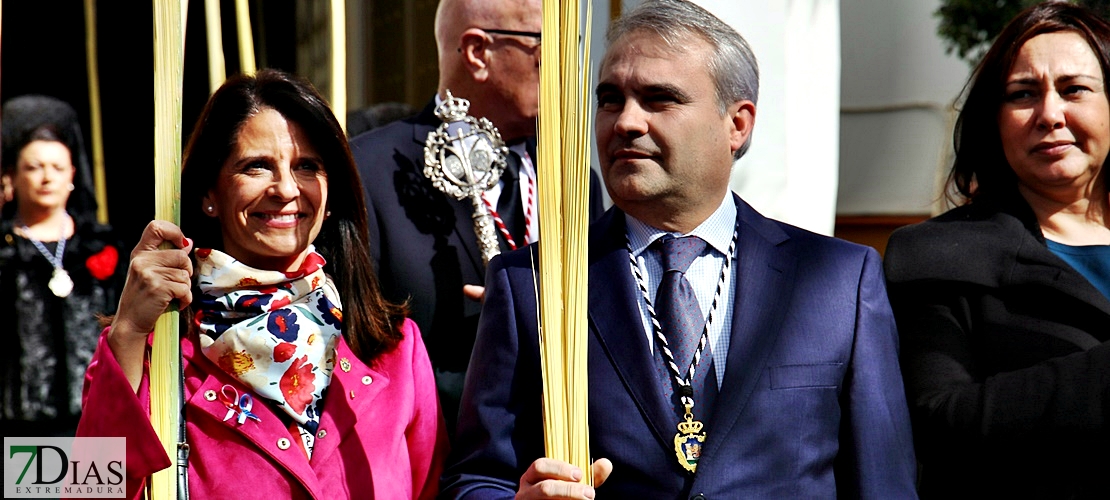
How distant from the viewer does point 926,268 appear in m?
2.51

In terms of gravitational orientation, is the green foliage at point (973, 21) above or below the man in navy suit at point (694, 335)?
above

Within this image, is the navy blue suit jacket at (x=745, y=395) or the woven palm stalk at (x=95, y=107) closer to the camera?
the navy blue suit jacket at (x=745, y=395)

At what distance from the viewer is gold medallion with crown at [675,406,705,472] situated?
7.39ft

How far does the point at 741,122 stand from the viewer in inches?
99.9

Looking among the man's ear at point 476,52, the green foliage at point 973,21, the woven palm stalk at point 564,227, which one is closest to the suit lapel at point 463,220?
the man's ear at point 476,52

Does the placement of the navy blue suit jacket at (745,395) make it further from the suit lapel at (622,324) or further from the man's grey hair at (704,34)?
the man's grey hair at (704,34)

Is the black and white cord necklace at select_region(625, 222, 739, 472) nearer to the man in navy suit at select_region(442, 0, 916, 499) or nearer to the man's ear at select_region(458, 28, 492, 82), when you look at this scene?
the man in navy suit at select_region(442, 0, 916, 499)

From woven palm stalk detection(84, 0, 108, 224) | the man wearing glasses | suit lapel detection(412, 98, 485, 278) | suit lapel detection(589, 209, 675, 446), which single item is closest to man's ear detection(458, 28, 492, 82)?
the man wearing glasses

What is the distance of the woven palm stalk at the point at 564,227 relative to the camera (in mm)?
1970

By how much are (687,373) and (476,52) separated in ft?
4.00

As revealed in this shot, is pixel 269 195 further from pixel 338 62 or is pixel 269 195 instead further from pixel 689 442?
pixel 689 442

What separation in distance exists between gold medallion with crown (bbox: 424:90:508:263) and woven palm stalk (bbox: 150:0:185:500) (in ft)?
3.17

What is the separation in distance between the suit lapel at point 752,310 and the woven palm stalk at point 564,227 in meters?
0.32

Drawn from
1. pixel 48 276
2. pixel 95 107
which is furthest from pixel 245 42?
pixel 95 107
